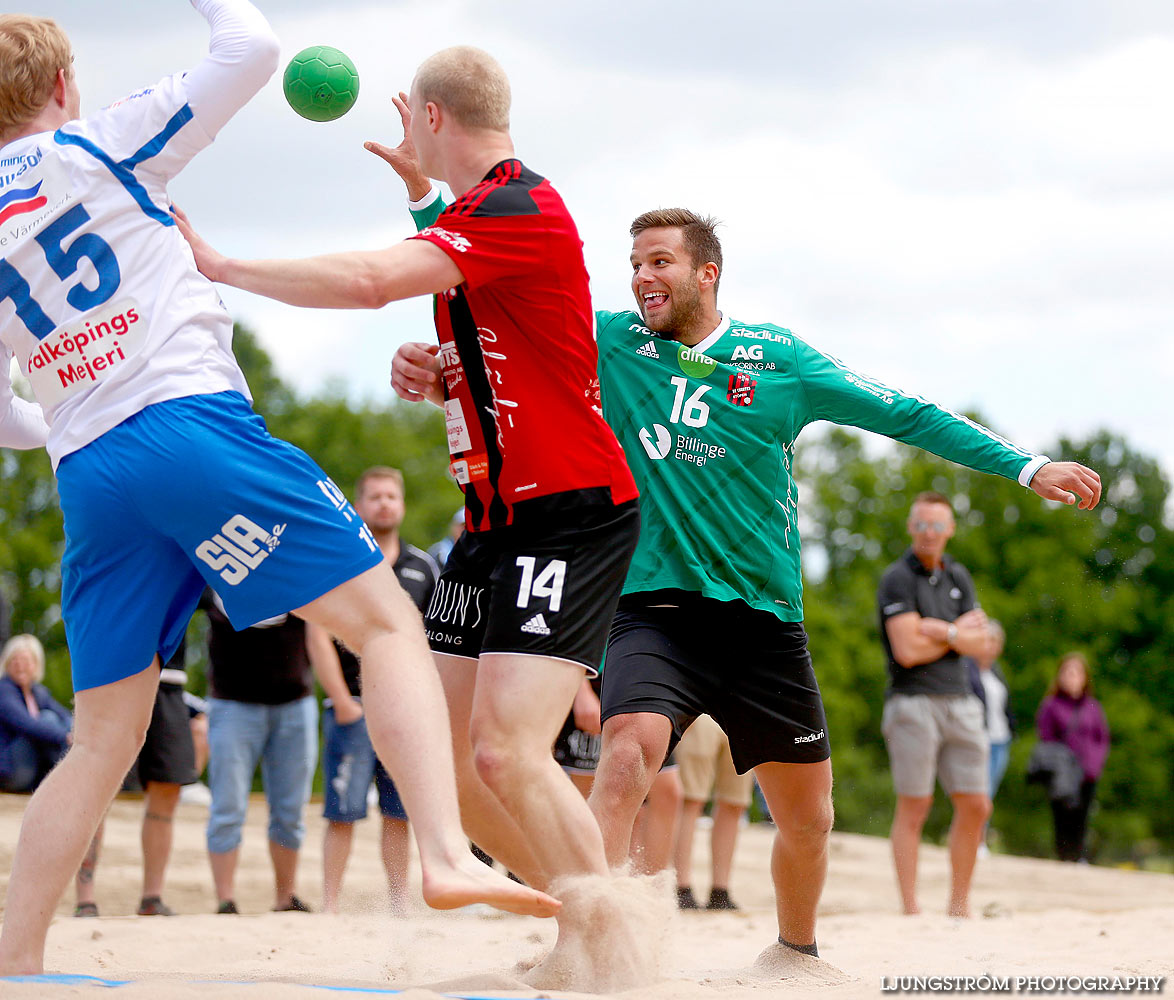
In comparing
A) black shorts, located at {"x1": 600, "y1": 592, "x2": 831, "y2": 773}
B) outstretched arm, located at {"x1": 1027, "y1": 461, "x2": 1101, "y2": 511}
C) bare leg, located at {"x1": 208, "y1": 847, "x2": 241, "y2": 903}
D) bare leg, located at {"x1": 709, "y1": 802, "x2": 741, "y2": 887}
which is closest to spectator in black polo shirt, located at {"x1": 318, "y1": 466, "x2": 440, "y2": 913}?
bare leg, located at {"x1": 208, "y1": 847, "x2": 241, "y2": 903}

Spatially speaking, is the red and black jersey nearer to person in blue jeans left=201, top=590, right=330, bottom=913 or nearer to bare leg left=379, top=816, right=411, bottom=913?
bare leg left=379, top=816, right=411, bottom=913

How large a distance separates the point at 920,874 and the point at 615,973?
10.4m

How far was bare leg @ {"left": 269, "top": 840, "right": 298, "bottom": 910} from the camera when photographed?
763 cm

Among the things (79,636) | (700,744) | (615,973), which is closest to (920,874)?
(700,744)

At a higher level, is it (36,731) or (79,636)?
(79,636)

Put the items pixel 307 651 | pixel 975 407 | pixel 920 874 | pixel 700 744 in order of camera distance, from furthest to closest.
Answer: pixel 975 407 < pixel 920 874 < pixel 700 744 < pixel 307 651

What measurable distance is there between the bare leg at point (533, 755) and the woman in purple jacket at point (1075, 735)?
12.8 m

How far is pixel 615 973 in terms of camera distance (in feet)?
11.7

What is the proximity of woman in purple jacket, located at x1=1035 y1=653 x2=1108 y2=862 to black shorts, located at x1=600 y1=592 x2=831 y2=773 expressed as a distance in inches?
454

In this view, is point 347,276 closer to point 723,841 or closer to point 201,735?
point 723,841

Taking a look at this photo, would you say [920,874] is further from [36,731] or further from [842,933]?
[36,731]

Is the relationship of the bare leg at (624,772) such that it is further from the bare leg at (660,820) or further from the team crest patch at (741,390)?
the bare leg at (660,820)

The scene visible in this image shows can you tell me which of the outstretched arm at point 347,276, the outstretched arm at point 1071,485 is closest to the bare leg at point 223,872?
the outstretched arm at point 347,276

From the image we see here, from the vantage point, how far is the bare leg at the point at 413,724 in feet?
10.1
